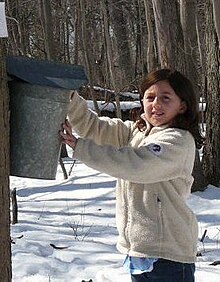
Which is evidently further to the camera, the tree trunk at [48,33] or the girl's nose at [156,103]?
the tree trunk at [48,33]

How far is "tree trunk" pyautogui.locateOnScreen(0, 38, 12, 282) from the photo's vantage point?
2365 mm

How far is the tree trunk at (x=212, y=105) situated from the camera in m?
7.90

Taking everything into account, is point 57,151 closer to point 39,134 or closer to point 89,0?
point 39,134

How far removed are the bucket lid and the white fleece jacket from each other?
177mm

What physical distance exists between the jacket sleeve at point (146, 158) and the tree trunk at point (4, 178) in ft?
0.91

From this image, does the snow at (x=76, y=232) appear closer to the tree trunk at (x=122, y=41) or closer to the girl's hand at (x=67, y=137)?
the girl's hand at (x=67, y=137)

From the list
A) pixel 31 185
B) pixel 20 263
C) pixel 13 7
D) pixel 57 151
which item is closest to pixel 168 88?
pixel 57 151

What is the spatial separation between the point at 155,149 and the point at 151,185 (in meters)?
0.18

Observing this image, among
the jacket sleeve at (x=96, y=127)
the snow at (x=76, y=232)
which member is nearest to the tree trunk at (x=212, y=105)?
the snow at (x=76, y=232)

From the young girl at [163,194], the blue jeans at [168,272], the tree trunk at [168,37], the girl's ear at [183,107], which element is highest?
the tree trunk at [168,37]

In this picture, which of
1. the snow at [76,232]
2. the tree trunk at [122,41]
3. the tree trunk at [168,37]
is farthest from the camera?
the tree trunk at [122,41]

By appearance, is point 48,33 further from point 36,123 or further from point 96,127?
point 36,123

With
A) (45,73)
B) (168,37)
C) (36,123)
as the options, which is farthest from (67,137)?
(168,37)

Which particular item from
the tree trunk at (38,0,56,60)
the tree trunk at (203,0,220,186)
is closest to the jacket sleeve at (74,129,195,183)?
the tree trunk at (203,0,220,186)
